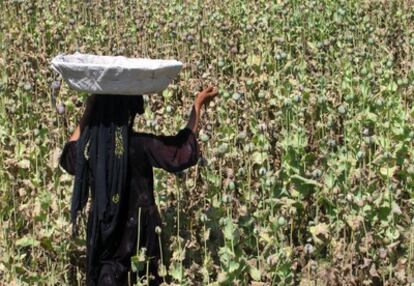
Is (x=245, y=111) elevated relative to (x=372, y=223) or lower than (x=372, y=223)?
elevated

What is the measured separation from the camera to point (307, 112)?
509 cm

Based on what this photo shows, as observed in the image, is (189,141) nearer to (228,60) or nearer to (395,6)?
(228,60)

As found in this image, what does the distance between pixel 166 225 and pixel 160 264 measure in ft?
A: 1.80

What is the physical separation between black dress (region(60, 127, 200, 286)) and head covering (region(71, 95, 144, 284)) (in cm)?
6

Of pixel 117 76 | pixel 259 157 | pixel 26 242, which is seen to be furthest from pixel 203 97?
pixel 26 242

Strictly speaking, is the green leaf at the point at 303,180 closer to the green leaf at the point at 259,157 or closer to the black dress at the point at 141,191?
the green leaf at the point at 259,157

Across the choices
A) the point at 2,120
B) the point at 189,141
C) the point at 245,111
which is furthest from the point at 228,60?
the point at 189,141

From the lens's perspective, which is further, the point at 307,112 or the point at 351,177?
the point at 307,112

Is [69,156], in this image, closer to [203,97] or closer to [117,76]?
[117,76]

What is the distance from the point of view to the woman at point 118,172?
336 cm

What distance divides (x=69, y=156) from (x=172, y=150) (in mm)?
431

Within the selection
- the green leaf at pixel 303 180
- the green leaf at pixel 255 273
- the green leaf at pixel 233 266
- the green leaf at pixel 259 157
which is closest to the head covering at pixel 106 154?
the green leaf at pixel 233 266

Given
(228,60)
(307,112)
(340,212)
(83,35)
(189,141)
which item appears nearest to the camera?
(189,141)

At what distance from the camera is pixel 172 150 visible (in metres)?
3.39
